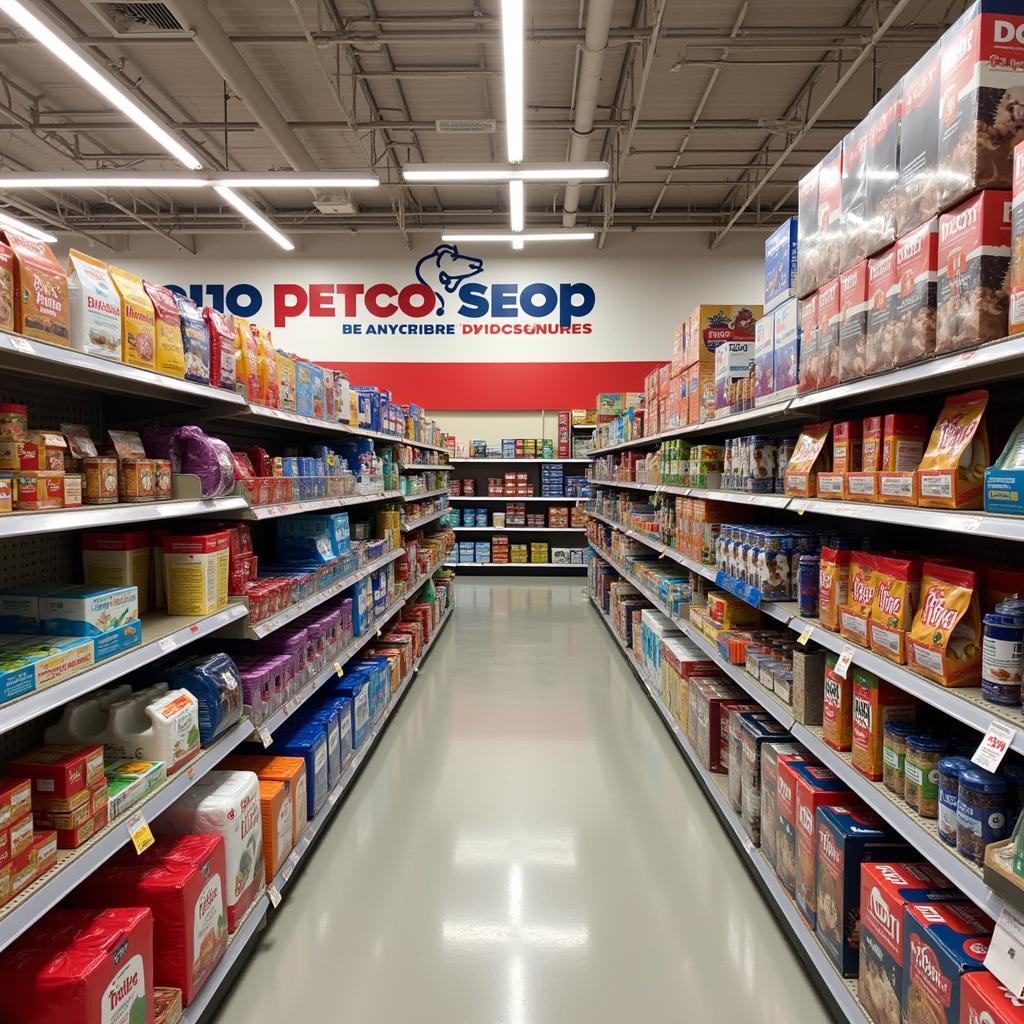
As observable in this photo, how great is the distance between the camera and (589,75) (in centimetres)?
675

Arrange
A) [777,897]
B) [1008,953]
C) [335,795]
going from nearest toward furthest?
[1008,953], [777,897], [335,795]

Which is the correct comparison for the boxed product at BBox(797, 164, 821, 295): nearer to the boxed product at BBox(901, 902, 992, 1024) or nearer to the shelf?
the boxed product at BBox(901, 902, 992, 1024)

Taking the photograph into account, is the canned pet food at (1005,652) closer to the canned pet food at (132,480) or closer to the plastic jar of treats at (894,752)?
the plastic jar of treats at (894,752)

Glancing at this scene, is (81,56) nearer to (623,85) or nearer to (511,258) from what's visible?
(623,85)

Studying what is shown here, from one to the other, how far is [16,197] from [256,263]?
353 cm

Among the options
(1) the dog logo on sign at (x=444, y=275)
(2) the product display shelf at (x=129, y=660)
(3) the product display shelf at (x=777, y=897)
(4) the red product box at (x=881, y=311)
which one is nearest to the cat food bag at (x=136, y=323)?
(2) the product display shelf at (x=129, y=660)

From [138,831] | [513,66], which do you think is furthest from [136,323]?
[513,66]

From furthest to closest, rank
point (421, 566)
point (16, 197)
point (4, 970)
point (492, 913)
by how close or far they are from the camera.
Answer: point (16, 197) < point (421, 566) < point (492, 913) < point (4, 970)

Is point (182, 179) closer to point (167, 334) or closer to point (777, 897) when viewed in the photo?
point (167, 334)

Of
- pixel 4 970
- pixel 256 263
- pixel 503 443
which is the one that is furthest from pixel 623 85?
pixel 4 970

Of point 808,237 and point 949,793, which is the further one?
point 808,237

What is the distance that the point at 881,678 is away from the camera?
1.93m

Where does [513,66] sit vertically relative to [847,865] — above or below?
above

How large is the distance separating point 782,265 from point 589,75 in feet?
17.0
